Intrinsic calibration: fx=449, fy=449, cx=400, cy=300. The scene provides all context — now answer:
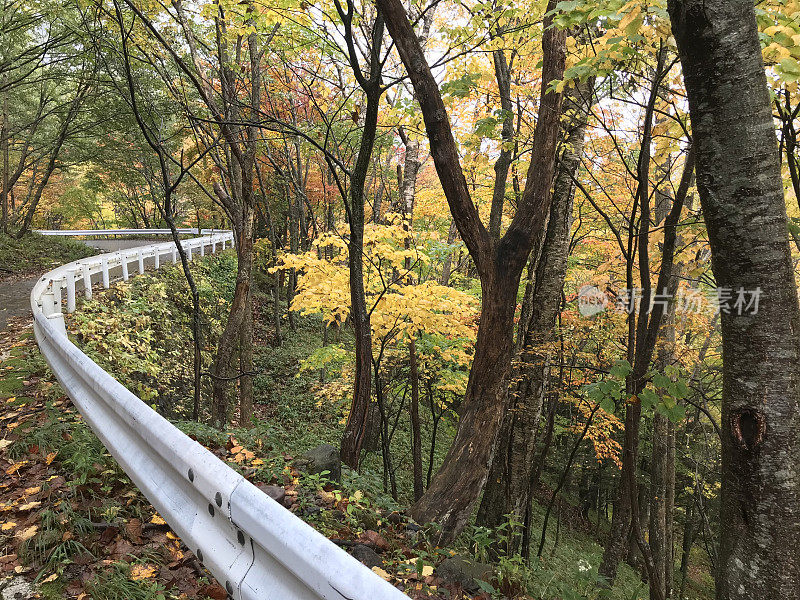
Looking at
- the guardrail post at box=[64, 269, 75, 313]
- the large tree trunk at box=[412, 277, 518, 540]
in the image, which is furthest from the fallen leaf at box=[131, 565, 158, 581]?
the guardrail post at box=[64, 269, 75, 313]

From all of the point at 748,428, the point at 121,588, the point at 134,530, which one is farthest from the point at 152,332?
the point at 748,428

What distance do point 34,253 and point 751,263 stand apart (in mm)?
20331

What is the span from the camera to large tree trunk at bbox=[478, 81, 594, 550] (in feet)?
20.5

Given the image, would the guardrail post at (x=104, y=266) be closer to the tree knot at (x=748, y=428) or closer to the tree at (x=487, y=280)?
the tree at (x=487, y=280)

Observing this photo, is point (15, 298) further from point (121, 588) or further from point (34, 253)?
point (121, 588)

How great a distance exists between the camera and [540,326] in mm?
6766

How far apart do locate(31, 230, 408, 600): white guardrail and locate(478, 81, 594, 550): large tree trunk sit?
4.99 metres

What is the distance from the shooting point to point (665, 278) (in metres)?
4.03

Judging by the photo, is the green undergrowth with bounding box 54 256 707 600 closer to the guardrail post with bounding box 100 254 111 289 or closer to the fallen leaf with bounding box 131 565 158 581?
the fallen leaf with bounding box 131 565 158 581

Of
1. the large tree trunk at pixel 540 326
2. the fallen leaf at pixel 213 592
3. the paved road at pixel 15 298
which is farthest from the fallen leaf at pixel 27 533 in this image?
the paved road at pixel 15 298

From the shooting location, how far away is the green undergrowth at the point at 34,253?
14324mm

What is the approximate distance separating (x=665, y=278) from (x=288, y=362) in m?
14.5

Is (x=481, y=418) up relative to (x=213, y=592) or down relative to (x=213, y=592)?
down

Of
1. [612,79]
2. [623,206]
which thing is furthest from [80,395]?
[623,206]
